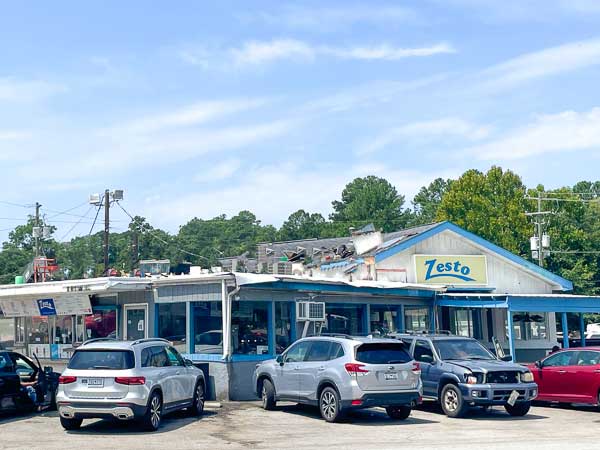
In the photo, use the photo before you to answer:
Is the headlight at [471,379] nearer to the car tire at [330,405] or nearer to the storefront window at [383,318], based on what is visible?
the car tire at [330,405]

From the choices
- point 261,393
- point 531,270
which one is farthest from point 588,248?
point 261,393

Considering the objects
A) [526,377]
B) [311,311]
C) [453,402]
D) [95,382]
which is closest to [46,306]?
[311,311]

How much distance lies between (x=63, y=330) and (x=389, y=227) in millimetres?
75551

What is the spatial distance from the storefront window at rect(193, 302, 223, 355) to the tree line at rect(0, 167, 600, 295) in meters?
36.8

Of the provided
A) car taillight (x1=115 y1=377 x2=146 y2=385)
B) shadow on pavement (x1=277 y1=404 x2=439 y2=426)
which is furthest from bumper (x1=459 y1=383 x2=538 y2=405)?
car taillight (x1=115 y1=377 x2=146 y2=385)

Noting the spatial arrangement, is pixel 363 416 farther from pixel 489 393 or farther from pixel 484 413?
pixel 484 413

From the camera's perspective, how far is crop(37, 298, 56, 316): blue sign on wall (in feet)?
82.3

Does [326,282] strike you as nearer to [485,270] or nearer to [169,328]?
[169,328]

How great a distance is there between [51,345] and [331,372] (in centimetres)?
1391

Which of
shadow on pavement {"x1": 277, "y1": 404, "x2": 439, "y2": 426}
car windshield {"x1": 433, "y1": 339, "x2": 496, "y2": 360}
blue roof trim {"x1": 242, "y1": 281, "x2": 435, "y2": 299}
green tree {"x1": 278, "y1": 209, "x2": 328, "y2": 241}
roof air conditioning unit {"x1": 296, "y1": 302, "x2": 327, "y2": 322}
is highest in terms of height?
green tree {"x1": 278, "y1": 209, "x2": 328, "y2": 241}

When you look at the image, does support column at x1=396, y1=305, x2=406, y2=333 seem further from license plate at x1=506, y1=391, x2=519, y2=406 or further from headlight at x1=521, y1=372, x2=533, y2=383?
license plate at x1=506, y1=391, x2=519, y2=406

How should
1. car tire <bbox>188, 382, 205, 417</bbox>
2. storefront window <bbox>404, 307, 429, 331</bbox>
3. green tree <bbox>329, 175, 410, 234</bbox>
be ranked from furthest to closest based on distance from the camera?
1. green tree <bbox>329, 175, 410, 234</bbox>
2. storefront window <bbox>404, 307, 429, 331</bbox>
3. car tire <bbox>188, 382, 205, 417</bbox>

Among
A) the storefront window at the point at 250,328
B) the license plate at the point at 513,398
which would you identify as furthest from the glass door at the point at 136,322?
the license plate at the point at 513,398

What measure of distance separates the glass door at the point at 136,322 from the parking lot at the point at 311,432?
556 centimetres
